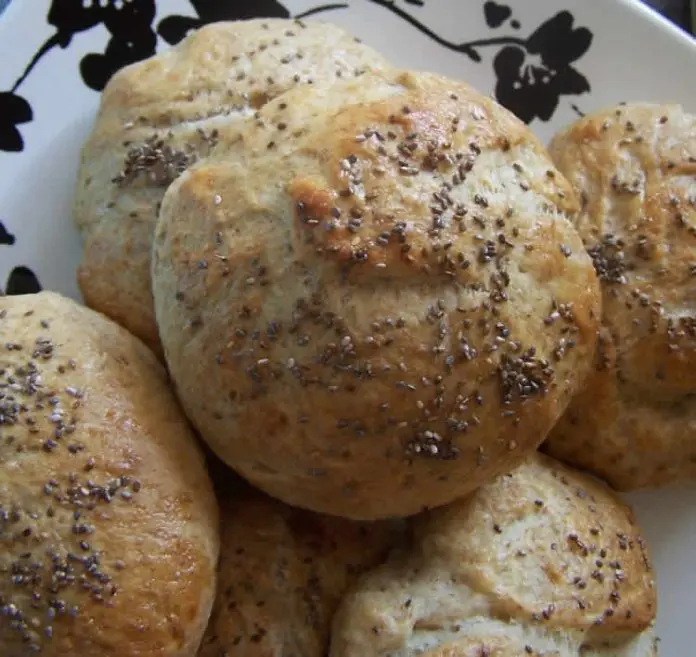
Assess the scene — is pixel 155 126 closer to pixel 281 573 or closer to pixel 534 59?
pixel 281 573

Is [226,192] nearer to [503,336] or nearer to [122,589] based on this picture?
[503,336]

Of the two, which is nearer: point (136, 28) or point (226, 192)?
point (226, 192)

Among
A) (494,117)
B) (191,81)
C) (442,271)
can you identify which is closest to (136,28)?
(191,81)

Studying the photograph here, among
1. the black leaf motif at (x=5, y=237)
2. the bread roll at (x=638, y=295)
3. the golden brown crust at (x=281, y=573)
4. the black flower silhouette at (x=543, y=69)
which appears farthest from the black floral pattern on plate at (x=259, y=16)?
the golden brown crust at (x=281, y=573)

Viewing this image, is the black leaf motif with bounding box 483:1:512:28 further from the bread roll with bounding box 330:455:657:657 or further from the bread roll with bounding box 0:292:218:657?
the bread roll with bounding box 0:292:218:657

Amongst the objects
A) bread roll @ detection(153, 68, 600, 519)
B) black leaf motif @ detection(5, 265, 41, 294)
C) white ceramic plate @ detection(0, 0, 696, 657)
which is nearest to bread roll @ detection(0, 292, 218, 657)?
bread roll @ detection(153, 68, 600, 519)

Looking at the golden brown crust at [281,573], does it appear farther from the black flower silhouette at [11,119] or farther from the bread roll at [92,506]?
the black flower silhouette at [11,119]
